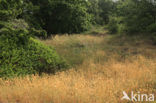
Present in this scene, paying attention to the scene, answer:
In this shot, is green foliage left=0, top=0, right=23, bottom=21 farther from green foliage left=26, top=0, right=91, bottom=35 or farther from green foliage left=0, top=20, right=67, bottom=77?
green foliage left=26, top=0, right=91, bottom=35

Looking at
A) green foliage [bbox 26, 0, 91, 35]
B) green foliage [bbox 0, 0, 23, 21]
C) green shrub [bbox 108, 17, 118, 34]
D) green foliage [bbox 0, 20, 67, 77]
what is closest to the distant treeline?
green foliage [bbox 26, 0, 91, 35]

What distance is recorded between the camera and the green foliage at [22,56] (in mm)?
6113

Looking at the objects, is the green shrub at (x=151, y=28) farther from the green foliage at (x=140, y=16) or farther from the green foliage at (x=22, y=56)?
the green foliage at (x=22, y=56)

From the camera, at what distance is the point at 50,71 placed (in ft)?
24.2

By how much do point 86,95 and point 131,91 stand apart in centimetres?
151

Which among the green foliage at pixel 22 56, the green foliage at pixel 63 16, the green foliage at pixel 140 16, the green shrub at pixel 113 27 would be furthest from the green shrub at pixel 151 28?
the green shrub at pixel 113 27

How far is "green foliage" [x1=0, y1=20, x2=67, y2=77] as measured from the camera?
20.1 feet

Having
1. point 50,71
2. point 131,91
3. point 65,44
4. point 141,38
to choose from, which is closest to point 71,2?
point 65,44

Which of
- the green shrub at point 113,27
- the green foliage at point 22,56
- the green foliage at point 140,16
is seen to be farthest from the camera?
the green shrub at point 113,27

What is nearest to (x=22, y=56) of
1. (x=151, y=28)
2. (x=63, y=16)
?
(x=151, y=28)

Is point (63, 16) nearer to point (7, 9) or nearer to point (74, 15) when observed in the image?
point (74, 15)

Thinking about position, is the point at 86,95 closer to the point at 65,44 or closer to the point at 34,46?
the point at 34,46

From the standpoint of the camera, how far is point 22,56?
6668 mm

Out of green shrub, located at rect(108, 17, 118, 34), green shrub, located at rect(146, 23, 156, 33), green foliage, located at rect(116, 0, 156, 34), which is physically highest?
green foliage, located at rect(116, 0, 156, 34)
